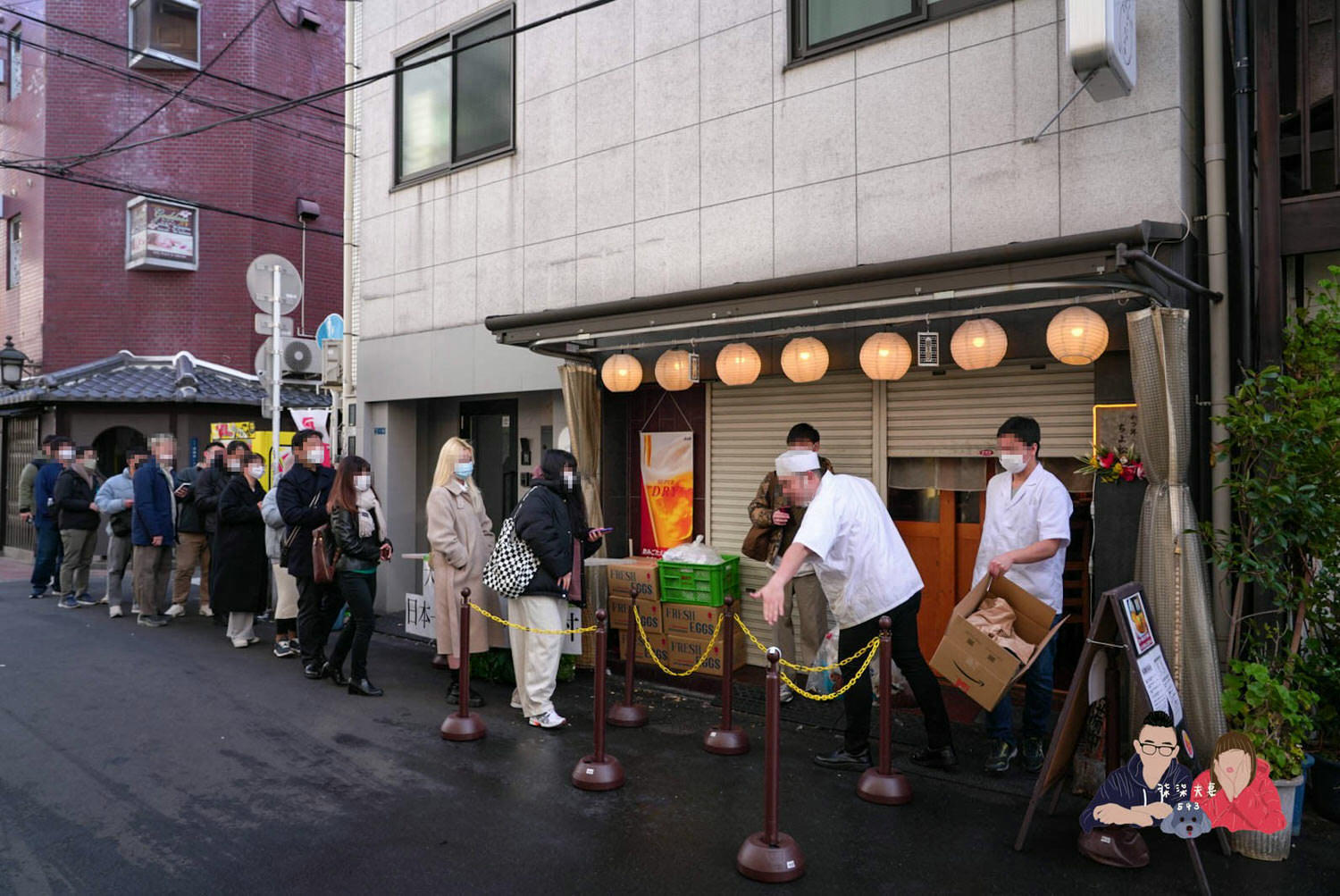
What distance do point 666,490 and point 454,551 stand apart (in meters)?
2.46

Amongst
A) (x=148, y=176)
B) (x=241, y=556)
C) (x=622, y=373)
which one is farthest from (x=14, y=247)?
(x=622, y=373)

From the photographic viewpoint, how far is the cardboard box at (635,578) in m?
8.01

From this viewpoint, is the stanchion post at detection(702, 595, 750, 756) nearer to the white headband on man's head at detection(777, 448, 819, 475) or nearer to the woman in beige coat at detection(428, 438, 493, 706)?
the white headband on man's head at detection(777, 448, 819, 475)

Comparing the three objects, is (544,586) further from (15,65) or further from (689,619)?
(15,65)

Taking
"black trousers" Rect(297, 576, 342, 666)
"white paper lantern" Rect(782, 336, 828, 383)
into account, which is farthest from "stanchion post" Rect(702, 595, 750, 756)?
"black trousers" Rect(297, 576, 342, 666)

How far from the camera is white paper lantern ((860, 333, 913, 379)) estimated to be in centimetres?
661

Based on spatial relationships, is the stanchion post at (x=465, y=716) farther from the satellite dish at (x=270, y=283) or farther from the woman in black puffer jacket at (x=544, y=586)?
the satellite dish at (x=270, y=283)

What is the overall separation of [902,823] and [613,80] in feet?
23.4

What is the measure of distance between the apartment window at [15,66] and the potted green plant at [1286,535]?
919 inches

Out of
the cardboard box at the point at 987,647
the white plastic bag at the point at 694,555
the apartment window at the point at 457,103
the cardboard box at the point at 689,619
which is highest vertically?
the apartment window at the point at 457,103

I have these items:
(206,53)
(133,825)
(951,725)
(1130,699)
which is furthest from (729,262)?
(206,53)

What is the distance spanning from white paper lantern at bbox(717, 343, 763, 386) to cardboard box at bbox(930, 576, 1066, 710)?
2799 mm

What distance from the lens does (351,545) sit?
723 cm

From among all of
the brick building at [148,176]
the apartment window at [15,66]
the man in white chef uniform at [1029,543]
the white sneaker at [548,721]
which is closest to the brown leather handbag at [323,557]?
the white sneaker at [548,721]
